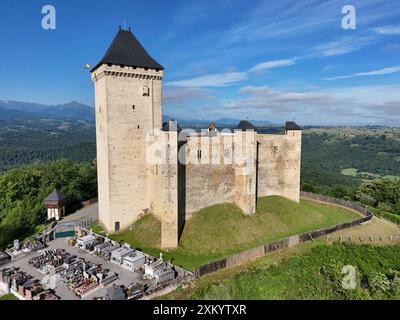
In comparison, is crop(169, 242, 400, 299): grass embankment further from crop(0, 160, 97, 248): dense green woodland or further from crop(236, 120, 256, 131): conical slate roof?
crop(0, 160, 97, 248): dense green woodland

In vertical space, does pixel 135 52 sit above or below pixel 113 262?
above

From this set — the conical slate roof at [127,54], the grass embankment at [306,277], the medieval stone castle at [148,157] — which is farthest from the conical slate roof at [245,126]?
the grass embankment at [306,277]

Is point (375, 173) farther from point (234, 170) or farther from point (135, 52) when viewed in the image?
point (135, 52)

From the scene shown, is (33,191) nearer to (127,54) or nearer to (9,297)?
(9,297)

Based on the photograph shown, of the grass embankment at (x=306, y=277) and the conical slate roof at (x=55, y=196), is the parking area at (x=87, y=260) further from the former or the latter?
the conical slate roof at (x=55, y=196)
